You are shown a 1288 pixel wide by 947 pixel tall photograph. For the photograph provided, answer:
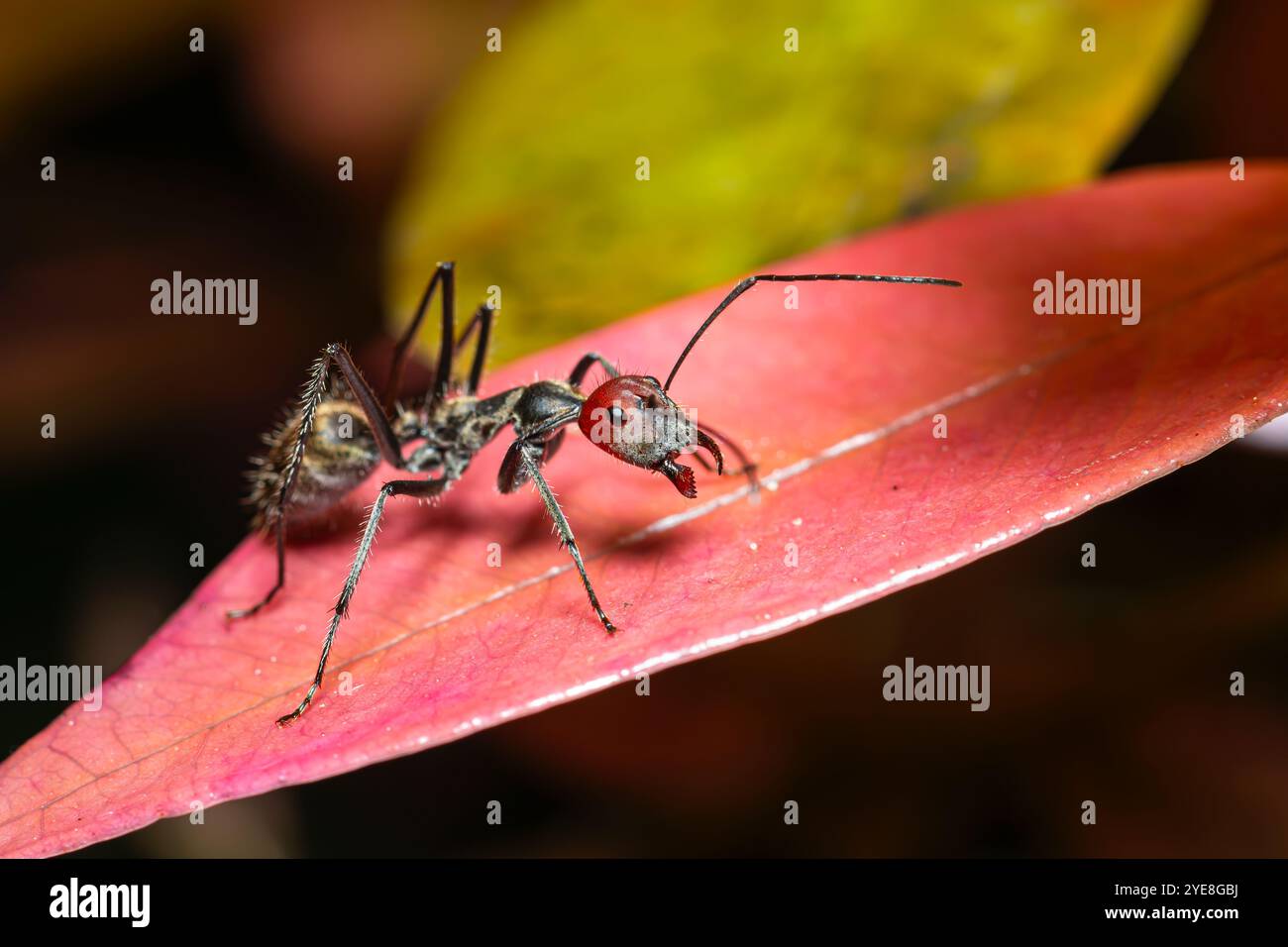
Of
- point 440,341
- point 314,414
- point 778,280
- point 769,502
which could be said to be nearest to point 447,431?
point 440,341

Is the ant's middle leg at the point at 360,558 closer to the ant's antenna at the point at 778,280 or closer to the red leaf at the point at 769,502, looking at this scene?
the red leaf at the point at 769,502

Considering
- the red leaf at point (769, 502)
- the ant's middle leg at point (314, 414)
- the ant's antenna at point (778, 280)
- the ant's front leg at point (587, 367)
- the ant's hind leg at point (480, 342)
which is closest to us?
the red leaf at point (769, 502)

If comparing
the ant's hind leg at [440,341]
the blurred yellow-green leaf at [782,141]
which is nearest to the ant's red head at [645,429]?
the blurred yellow-green leaf at [782,141]

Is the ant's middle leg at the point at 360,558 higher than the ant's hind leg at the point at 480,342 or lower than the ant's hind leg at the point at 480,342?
lower

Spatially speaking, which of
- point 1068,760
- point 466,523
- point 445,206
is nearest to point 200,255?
point 445,206

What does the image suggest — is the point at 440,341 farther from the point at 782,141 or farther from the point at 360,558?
the point at 782,141
